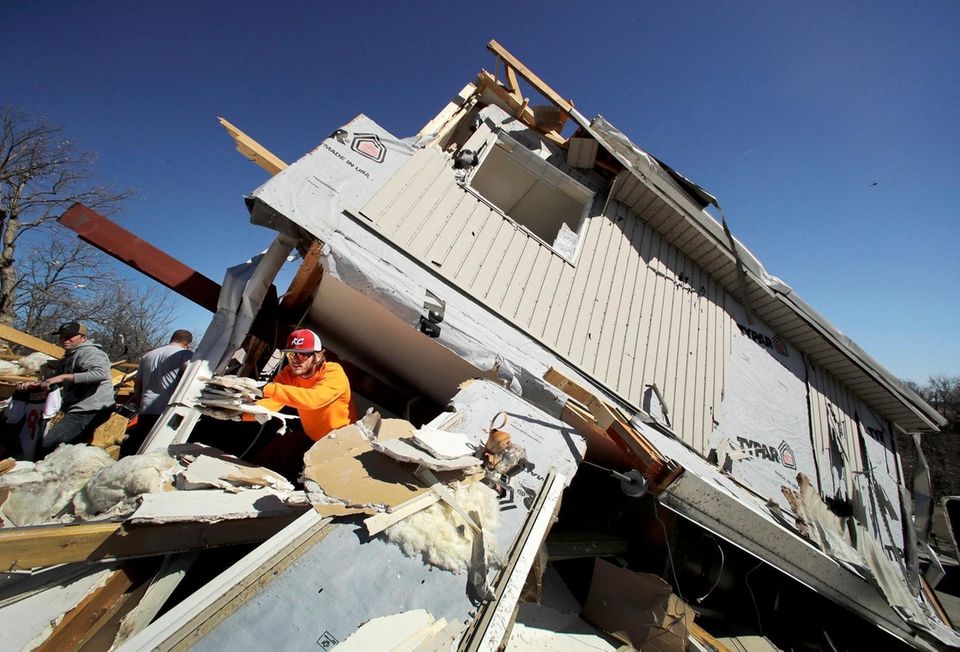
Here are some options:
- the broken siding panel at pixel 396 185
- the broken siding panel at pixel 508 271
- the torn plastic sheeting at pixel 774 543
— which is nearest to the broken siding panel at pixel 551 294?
the broken siding panel at pixel 508 271

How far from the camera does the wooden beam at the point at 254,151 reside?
343 cm

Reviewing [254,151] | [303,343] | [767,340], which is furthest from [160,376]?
[767,340]

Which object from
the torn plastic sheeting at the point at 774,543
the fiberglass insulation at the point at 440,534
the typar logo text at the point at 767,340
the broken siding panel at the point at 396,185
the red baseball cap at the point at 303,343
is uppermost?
the typar logo text at the point at 767,340

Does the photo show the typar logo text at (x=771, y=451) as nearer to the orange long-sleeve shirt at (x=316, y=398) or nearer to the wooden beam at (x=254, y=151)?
the orange long-sleeve shirt at (x=316, y=398)

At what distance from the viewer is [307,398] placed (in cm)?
255

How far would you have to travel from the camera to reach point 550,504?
6.93ft

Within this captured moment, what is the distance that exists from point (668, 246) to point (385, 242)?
4.85m

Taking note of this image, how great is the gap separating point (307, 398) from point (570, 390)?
220 centimetres

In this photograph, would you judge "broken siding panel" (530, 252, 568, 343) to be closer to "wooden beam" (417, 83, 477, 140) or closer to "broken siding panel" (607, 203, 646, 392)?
"broken siding panel" (607, 203, 646, 392)

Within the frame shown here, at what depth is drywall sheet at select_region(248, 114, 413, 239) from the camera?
3121 millimetres

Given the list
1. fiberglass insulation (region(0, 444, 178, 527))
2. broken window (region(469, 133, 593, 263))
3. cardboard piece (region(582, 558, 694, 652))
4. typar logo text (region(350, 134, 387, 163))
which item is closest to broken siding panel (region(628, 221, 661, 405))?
broken window (region(469, 133, 593, 263))

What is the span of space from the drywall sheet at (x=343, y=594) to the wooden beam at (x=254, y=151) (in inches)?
131

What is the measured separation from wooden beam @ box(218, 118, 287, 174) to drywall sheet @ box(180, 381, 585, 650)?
334cm

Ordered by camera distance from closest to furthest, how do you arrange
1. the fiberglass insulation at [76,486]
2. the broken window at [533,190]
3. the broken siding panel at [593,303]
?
the fiberglass insulation at [76,486] → the broken siding panel at [593,303] → the broken window at [533,190]
